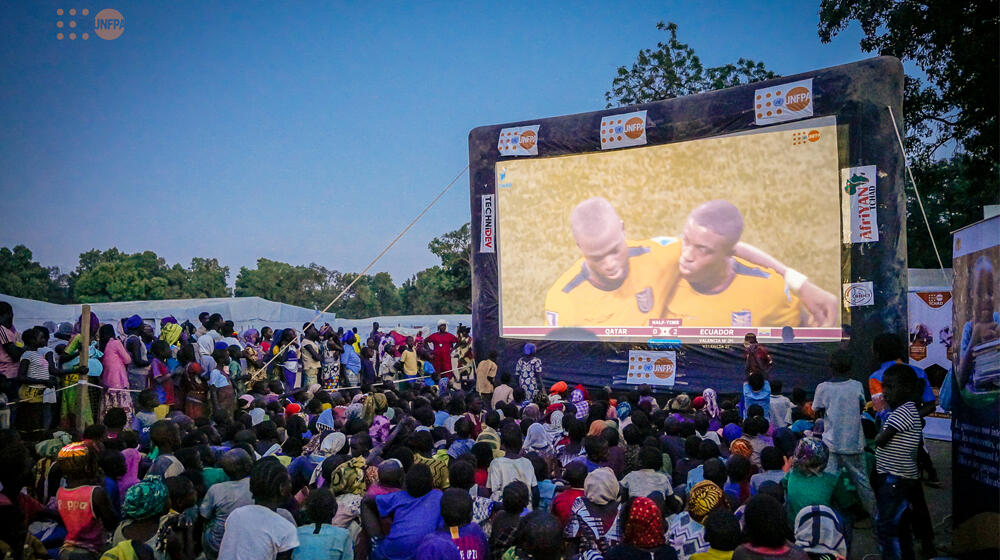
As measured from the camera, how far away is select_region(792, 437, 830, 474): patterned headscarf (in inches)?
140

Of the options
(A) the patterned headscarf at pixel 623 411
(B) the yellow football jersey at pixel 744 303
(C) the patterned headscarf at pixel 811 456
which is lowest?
(A) the patterned headscarf at pixel 623 411

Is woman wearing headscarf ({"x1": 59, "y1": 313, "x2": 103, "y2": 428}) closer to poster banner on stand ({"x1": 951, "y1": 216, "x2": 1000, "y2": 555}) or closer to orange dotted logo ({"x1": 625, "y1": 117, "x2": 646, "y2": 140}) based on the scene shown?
orange dotted logo ({"x1": 625, "y1": 117, "x2": 646, "y2": 140})

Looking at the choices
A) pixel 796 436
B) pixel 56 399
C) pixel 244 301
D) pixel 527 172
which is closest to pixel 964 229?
pixel 796 436

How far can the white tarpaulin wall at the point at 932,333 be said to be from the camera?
27.5ft

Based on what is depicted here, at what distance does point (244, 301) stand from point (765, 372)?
1333 centimetres

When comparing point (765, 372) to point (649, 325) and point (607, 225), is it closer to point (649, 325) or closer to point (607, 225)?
point (649, 325)

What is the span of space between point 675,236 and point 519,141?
3.17m

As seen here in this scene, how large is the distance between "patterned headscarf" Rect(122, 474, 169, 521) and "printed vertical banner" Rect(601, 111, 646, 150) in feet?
28.8

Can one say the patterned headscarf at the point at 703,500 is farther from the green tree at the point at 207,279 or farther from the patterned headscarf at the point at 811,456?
the green tree at the point at 207,279

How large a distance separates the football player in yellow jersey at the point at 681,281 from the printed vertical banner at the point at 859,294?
195mm

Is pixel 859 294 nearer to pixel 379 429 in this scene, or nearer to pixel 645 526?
pixel 379 429

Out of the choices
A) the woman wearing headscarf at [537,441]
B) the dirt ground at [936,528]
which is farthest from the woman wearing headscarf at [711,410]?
the woman wearing headscarf at [537,441]

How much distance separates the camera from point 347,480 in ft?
12.8

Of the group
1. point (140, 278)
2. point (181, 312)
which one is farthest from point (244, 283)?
point (181, 312)
